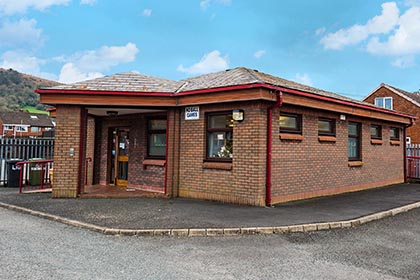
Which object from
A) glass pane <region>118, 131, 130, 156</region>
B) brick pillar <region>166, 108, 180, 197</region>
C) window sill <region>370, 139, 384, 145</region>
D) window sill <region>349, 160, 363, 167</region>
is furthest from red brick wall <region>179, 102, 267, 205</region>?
window sill <region>370, 139, 384, 145</region>

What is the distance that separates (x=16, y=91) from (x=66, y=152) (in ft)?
287

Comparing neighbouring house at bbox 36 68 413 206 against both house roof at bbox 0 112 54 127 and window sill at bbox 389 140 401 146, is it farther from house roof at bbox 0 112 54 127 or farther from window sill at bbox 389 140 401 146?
house roof at bbox 0 112 54 127

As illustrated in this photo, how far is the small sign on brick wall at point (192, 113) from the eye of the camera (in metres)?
9.79

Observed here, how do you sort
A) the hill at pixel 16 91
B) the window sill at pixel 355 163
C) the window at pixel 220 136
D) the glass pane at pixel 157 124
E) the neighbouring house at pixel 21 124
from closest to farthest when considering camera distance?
the window at pixel 220 136 < the glass pane at pixel 157 124 < the window sill at pixel 355 163 < the neighbouring house at pixel 21 124 < the hill at pixel 16 91

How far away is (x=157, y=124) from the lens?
36.1 ft

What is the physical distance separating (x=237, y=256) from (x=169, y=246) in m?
1.13

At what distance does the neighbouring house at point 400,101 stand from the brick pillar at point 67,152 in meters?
26.7

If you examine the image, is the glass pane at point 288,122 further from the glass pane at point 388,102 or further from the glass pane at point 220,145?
the glass pane at point 388,102

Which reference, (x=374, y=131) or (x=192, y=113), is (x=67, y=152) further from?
(x=374, y=131)

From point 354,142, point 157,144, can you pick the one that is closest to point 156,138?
point 157,144

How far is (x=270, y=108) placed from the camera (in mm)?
8727

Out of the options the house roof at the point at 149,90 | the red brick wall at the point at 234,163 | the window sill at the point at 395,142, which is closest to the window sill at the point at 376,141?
the window sill at the point at 395,142

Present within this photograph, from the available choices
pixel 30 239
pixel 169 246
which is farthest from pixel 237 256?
pixel 30 239

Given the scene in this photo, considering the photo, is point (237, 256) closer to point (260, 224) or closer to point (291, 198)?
point (260, 224)
